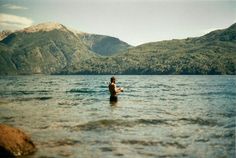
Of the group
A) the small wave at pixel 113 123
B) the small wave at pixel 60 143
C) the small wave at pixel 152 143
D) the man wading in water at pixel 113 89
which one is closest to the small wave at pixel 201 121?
the small wave at pixel 113 123

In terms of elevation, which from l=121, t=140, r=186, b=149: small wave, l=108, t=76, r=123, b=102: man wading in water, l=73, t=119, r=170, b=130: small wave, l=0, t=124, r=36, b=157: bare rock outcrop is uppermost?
l=108, t=76, r=123, b=102: man wading in water

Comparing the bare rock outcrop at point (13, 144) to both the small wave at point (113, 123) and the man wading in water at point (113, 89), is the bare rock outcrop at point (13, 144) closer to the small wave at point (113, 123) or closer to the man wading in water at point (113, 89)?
the small wave at point (113, 123)

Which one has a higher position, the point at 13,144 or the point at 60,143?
the point at 13,144

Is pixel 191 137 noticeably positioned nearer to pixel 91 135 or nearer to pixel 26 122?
pixel 91 135

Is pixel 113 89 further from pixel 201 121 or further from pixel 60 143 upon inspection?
pixel 60 143

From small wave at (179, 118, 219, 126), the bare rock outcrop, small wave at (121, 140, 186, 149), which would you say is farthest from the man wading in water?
the bare rock outcrop

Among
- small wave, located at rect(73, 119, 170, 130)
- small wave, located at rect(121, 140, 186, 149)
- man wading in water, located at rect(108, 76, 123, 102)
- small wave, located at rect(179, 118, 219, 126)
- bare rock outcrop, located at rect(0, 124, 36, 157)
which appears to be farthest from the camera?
man wading in water, located at rect(108, 76, 123, 102)

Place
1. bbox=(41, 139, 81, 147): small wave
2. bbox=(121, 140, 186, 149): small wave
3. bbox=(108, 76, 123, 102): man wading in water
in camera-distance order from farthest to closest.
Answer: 1. bbox=(108, 76, 123, 102): man wading in water
2. bbox=(41, 139, 81, 147): small wave
3. bbox=(121, 140, 186, 149): small wave

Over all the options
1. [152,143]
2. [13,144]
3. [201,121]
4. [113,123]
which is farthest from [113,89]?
[13,144]

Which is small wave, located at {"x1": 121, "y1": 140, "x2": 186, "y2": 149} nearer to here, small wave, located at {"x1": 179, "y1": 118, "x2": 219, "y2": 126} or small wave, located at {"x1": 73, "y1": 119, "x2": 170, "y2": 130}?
small wave, located at {"x1": 73, "y1": 119, "x2": 170, "y2": 130}

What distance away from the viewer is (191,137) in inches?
636

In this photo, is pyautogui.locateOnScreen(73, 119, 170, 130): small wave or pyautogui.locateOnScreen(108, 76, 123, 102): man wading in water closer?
pyautogui.locateOnScreen(73, 119, 170, 130): small wave

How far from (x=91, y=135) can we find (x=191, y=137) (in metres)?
5.24

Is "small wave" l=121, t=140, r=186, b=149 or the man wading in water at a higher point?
the man wading in water
